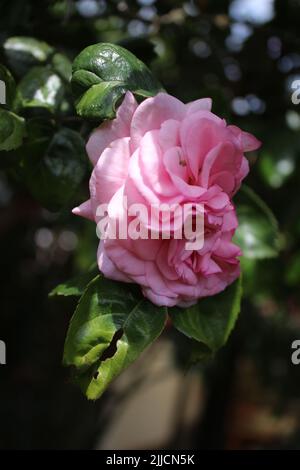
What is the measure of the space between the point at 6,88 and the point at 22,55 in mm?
170

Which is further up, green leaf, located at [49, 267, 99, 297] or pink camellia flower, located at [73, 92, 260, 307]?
pink camellia flower, located at [73, 92, 260, 307]

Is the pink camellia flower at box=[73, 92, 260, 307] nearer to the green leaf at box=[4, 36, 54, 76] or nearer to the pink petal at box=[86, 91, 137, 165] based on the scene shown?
the pink petal at box=[86, 91, 137, 165]

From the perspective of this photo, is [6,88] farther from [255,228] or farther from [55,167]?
[255,228]

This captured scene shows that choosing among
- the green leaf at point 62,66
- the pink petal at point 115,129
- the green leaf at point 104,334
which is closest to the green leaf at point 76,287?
the green leaf at point 104,334

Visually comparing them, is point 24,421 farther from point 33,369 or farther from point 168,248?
point 168,248

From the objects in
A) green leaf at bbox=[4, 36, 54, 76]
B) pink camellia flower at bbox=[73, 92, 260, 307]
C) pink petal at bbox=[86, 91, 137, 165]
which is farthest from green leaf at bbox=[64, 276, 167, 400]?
green leaf at bbox=[4, 36, 54, 76]

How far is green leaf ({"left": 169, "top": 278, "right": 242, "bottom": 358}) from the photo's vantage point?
0.77 metres

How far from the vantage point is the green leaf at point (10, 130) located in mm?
727

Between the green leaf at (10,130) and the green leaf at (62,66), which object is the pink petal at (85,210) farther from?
the green leaf at (62,66)

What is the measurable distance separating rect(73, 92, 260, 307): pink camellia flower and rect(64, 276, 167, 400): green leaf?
2 cm

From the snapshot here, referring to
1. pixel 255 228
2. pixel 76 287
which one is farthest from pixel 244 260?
pixel 76 287

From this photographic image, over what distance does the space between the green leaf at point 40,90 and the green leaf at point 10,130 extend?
0.19 feet

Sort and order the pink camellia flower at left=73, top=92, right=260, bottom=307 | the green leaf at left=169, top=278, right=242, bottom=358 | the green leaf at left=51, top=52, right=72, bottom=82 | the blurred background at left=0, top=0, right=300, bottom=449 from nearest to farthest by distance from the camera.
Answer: the pink camellia flower at left=73, top=92, right=260, bottom=307 < the green leaf at left=169, top=278, right=242, bottom=358 < the green leaf at left=51, top=52, right=72, bottom=82 < the blurred background at left=0, top=0, right=300, bottom=449
